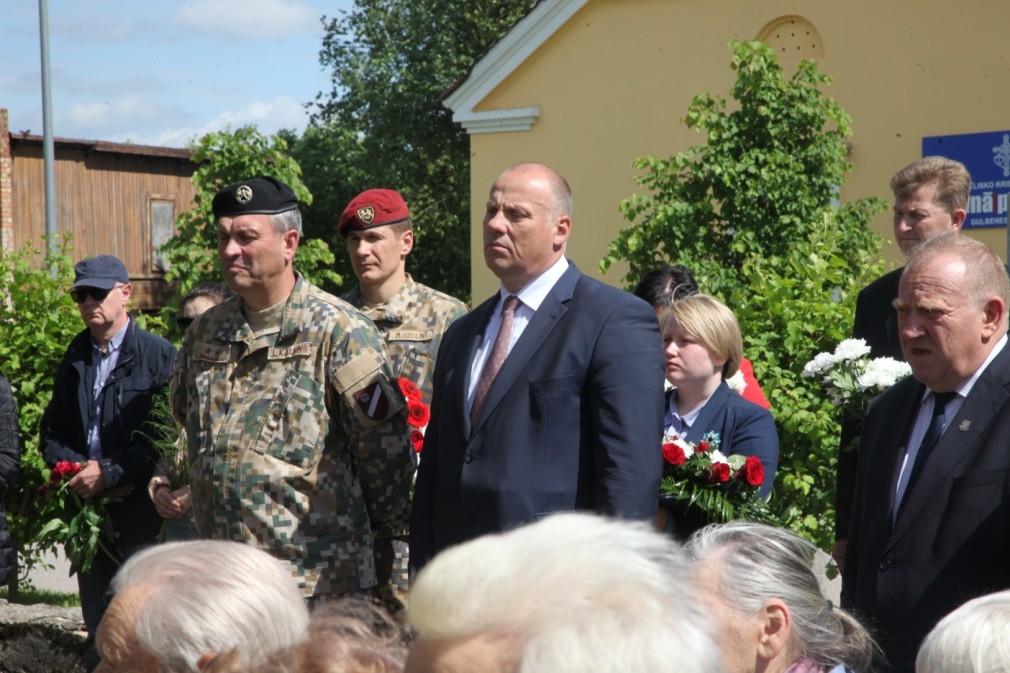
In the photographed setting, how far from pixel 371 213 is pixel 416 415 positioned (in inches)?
59.0

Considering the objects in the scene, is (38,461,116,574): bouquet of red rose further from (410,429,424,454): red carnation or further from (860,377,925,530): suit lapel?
(860,377,925,530): suit lapel

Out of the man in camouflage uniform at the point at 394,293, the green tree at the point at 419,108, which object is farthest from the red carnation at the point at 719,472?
the green tree at the point at 419,108

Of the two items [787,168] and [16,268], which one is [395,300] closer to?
[16,268]

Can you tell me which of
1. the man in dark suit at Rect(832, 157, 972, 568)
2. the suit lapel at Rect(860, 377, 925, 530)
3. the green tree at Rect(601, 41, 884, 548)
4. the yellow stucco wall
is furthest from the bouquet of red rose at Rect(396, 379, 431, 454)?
the yellow stucco wall

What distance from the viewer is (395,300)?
5.57 m

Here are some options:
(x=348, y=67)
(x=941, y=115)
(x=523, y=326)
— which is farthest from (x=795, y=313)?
(x=348, y=67)

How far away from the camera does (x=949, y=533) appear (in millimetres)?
3184

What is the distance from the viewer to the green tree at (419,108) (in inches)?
1182

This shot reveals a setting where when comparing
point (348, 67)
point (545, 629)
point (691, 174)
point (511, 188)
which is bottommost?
point (545, 629)

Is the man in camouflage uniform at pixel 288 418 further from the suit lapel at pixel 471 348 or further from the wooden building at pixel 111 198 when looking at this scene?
the wooden building at pixel 111 198

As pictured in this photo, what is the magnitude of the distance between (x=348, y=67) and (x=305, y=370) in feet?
97.9

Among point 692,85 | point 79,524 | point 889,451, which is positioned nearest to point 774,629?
point 889,451

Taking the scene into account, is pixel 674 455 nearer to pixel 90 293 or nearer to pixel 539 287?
pixel 539 287

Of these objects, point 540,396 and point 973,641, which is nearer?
point 973,641
